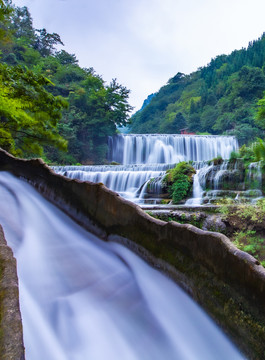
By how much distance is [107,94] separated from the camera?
95.0 feet

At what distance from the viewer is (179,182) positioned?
40.1 ft

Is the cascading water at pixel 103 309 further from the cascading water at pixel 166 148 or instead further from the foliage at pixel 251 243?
the cascading water at pixel 166 148

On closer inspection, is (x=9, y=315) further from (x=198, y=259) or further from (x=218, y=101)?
(x=218, y=101)

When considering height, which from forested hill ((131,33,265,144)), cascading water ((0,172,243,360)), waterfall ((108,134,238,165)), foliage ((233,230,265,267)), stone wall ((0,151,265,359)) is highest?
forested hill ((131,33,265,144))

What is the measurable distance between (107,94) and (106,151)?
Result: 21.7 ft

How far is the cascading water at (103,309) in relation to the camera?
1943 mm

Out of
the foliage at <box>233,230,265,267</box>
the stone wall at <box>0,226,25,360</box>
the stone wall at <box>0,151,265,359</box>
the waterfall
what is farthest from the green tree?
the waterfall

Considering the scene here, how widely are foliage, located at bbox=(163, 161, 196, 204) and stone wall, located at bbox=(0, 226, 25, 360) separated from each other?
10.3 meters

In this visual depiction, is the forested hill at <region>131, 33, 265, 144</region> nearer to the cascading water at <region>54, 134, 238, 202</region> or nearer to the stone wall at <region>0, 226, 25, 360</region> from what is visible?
the cascading water at <region>54, 134, 238, 202</region>

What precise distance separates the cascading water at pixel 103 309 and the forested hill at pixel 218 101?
17.5 m

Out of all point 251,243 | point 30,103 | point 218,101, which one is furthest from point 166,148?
point 30,103

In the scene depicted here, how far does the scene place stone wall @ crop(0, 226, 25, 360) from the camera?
115cm

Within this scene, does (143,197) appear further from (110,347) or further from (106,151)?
(106,151)

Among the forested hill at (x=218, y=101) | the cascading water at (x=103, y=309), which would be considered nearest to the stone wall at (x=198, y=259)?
the cascading water at (x=103, y=309)
